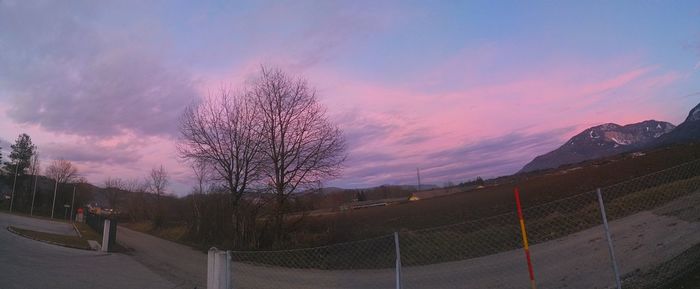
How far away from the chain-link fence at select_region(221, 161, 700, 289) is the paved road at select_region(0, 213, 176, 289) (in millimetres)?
2796

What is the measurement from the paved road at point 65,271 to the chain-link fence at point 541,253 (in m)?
2.80

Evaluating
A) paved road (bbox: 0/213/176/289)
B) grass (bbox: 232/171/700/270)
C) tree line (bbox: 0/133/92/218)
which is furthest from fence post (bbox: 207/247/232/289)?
tree line (bbox: 0/133/92/218)

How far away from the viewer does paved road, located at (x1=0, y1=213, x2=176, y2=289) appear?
34.1 ft

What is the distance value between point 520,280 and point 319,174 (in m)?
12.2

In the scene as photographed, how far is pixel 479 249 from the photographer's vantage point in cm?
1514

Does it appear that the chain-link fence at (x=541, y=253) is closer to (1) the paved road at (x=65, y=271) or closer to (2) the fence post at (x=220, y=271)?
(2) the fence post at (x=220, y=271)

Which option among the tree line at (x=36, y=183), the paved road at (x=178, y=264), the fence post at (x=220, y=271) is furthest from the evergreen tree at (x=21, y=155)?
the fence post at (x=220, y=271)

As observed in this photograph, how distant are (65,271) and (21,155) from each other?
302 ft

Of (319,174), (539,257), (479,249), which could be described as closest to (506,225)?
(479,249)

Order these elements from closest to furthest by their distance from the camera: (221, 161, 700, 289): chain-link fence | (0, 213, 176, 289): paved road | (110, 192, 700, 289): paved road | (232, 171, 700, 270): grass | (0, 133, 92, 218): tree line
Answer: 1. (221, 161, 700, 289): chain-link fence
2. (110, 192, 700, 289): paved road
3. (0, 213, 176, 289): paved road
4. (232, 171, 700, 270): grass
5. (0, 133, 92, 218): tree line

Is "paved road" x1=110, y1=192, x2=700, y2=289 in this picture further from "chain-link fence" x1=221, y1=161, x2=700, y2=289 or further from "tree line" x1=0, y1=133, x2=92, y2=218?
"tree line" x1=0, y1=133, x2=92, y2=218

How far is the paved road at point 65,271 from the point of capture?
10.4 m

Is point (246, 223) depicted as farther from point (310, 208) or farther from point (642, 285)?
point (642, 285)

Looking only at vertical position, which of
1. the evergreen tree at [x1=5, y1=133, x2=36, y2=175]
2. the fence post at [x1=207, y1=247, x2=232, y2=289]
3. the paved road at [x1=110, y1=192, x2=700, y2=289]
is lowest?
the paved road at [x1=110, y1=192, x2=700, y2=289]
